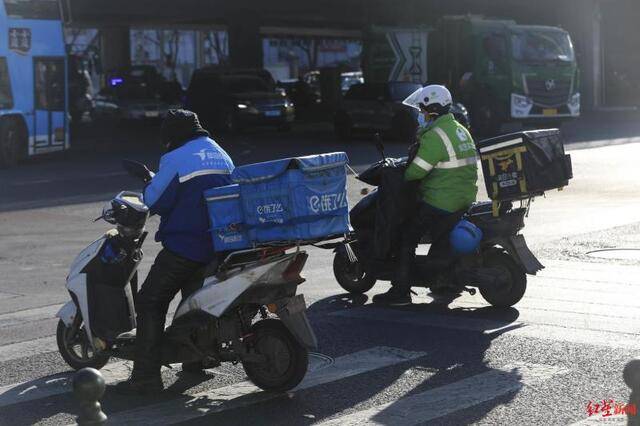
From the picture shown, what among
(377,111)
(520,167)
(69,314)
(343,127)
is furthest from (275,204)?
(343,127)

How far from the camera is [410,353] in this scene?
25.5ft

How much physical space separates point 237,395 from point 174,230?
3.40 ft

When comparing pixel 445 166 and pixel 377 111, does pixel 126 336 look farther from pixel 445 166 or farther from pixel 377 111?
pixel 377 111

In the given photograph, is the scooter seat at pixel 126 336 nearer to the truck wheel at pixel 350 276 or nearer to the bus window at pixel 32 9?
the truck wheel at pixel 350 276

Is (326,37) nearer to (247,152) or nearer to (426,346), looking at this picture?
(247,152)

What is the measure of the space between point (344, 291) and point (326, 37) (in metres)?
58.8

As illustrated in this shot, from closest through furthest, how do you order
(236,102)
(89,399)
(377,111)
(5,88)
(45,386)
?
1. (89,399)
2. (45,386)
3. (5,88)
4. (377,111)
5. (236,102)

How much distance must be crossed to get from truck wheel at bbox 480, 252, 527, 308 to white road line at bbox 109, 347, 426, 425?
5.33 feet

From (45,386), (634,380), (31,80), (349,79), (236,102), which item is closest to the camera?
(634,380)

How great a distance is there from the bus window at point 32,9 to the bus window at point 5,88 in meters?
0.99

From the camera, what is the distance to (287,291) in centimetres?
664

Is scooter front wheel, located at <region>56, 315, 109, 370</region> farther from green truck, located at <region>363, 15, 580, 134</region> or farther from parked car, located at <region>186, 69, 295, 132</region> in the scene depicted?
green truck, located at <region>363, 15, 580, 134</region>

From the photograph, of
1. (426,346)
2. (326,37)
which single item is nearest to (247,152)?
(426,346)

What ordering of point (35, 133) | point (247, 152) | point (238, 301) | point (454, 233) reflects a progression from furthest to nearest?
point (247, 152) < point (35, 133) < point (454, 233) < point (238, 301)
